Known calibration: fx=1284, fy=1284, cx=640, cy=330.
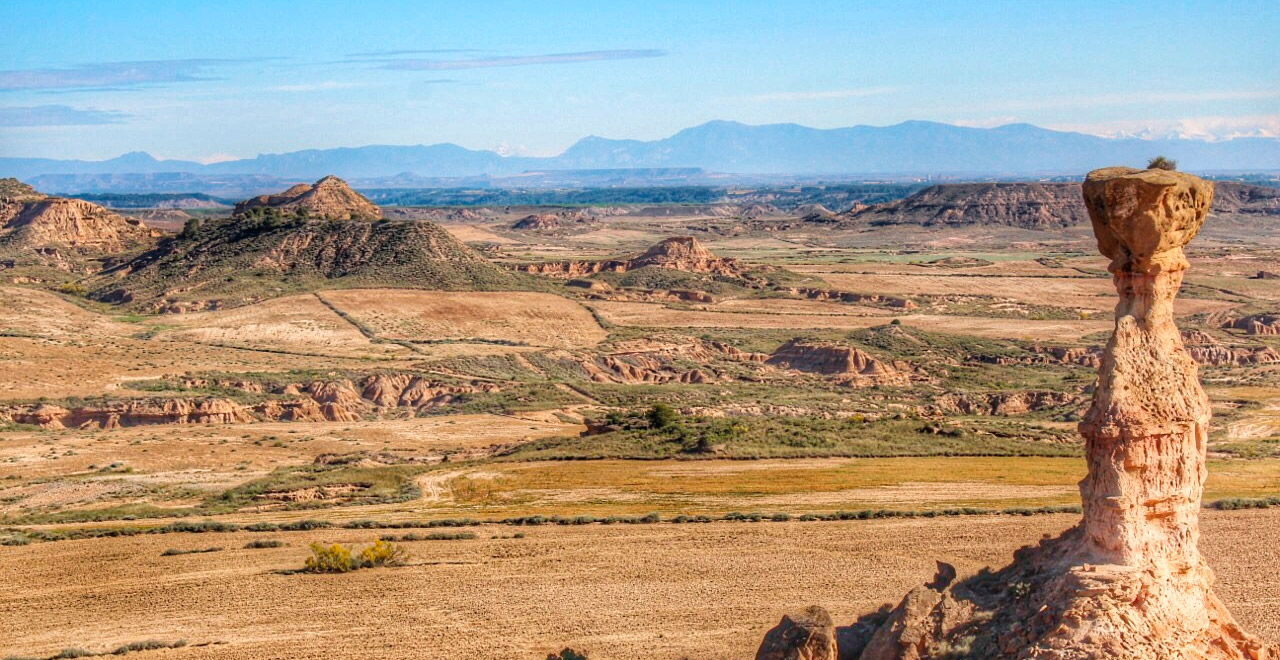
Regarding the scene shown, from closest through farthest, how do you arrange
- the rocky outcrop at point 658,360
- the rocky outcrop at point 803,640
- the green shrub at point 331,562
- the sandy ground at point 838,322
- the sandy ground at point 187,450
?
the rocky outcrop at point 803,640, the green shrub at point 331,562, the sandy ground at point 187,450, the rocky outcrop at point 658,360, the sandy ground at point 838,322

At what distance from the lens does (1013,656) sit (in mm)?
14234

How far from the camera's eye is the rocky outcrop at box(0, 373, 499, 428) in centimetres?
4959

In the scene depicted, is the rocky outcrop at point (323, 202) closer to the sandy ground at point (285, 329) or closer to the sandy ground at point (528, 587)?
the sandy ground at point (285, 329)

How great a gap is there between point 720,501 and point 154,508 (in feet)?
51.6

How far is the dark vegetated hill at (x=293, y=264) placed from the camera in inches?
3457

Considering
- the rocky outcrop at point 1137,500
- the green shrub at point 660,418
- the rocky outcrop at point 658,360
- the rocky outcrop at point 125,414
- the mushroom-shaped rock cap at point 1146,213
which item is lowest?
the rocky outcrop at point 658,360

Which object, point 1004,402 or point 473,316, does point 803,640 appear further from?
point 473,316

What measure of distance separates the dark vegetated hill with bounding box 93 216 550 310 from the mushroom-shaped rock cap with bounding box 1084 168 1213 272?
7505 centimetres

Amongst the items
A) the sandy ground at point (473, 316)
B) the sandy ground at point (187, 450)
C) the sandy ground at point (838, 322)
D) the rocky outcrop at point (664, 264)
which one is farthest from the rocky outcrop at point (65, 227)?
the sandy ground at point (187, 450)

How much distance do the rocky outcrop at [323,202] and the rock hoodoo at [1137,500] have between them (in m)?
102

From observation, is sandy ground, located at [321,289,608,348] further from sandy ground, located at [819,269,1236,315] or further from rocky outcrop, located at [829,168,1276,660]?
rocky outcrop, located at [829,168,1276,660]

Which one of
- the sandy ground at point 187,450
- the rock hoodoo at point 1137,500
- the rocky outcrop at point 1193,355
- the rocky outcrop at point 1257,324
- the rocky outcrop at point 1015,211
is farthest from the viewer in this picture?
the rocky outcrop at point 1015,211

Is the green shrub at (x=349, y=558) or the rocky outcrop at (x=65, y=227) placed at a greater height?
the rocky outcrop at (x=65, y=227)

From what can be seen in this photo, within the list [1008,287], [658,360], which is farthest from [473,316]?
[1008,287]
